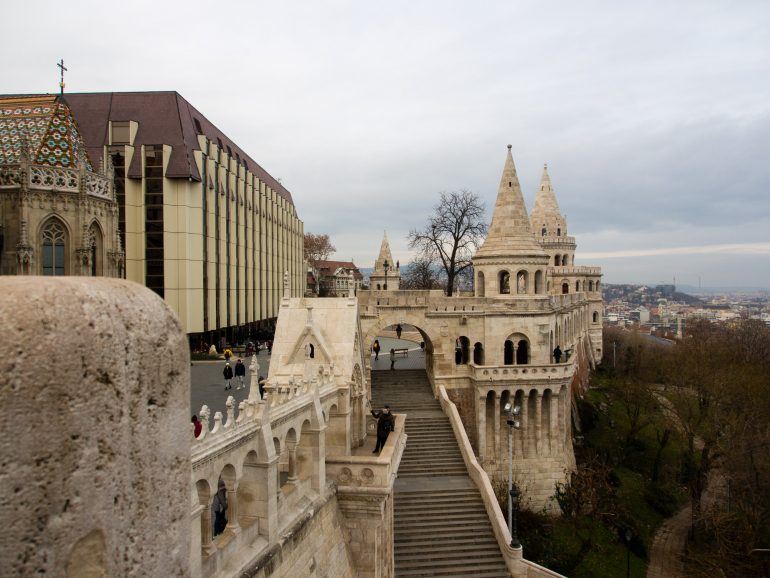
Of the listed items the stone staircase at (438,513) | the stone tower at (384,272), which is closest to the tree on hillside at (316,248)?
the stone tower at (384,272)

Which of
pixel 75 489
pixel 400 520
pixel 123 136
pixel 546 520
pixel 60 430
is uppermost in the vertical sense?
pixel 123 136

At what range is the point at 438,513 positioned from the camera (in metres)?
20.2

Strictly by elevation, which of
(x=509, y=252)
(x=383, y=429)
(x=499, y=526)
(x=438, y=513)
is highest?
(x=509, y=252)

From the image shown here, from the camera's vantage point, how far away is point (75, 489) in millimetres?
1778

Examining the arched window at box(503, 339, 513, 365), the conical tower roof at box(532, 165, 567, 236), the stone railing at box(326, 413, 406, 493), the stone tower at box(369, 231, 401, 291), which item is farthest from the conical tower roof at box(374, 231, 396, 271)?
the stone railing at box(326, 413, 406, 493)

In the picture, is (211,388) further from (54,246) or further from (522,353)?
(522,353)

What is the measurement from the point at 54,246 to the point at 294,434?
29.5 feet

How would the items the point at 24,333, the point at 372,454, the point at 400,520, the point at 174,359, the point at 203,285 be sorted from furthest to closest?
the point at 203,285 < the point at 400,520 < the point at 372,454 < the point at 174,359 < the point at 24,333

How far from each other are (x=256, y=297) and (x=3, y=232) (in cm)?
2951

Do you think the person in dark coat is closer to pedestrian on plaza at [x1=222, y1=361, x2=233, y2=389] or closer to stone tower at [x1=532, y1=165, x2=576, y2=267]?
pedestrian on plaza at [x1=222, y1=361, x2=233, y2=389]

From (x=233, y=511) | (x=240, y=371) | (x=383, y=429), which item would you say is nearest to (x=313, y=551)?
(x=233, y=511)

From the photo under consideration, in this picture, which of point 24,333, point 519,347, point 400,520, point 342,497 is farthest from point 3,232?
point 519,347

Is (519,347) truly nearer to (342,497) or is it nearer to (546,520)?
(546,520)

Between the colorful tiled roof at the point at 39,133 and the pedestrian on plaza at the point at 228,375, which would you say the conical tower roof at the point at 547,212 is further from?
the colorful tiled roof at the point at 39,133
